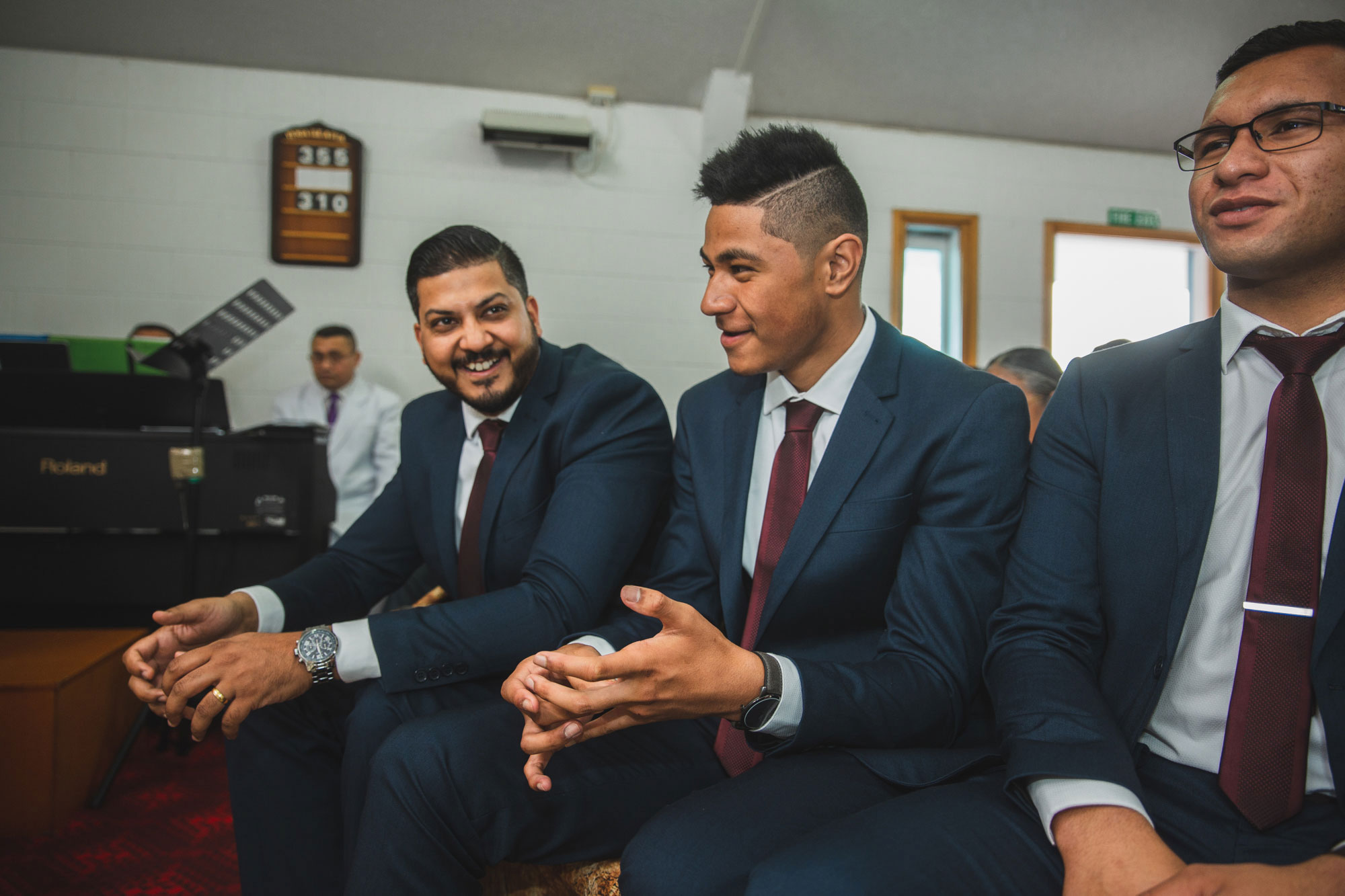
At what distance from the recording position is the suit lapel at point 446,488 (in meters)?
1.57

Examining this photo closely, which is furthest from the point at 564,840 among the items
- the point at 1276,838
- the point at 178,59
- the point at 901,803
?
the point at 178,59

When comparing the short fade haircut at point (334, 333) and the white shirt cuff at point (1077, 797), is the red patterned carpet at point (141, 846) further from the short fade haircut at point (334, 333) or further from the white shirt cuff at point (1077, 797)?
the short fade haircut at point (334, 333)

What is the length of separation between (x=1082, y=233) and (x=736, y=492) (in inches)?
196

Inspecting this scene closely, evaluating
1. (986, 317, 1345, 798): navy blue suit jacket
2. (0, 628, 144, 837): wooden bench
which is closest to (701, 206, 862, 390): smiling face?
(986, 317, 1345, 798): navy blue suit jacket

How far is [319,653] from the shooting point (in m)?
1.22

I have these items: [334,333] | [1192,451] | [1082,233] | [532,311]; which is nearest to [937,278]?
[1082,233]

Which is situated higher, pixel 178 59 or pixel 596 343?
pixel 178 59

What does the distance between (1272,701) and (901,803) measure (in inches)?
15.0

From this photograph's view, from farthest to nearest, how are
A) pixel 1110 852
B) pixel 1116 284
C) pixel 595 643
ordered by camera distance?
pixel 1116 284, pixel 595 643, pixel 1110 852

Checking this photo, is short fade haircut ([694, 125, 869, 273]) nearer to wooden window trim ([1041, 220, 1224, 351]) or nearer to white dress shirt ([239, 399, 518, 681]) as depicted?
white dress shirt ([239, 399, 518, 681])

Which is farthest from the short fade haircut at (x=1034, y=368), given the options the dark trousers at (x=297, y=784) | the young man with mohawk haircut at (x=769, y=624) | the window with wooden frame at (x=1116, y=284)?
the window with wooden frame at (x=1116, y=284)

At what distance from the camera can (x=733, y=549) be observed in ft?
3.97

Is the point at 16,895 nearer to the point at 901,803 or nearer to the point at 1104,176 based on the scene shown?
the point at 901,803

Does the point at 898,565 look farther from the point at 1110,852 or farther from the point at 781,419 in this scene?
the point at 1110,852
